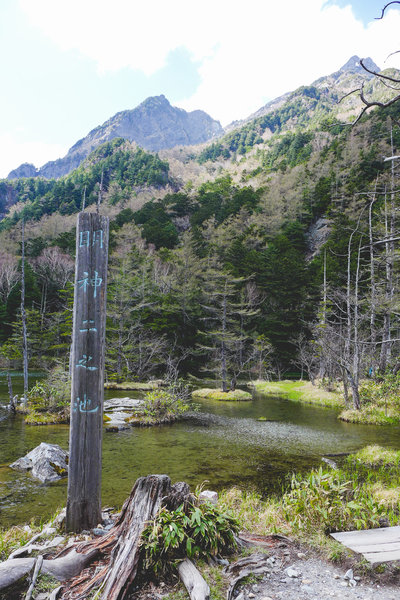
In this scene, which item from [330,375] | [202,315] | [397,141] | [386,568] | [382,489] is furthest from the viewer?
[397,141]

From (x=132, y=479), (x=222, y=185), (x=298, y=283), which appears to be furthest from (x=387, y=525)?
(x=222, y=185)

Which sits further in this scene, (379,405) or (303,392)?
(303,392)

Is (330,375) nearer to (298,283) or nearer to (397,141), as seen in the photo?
(298,283)

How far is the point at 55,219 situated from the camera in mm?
46531

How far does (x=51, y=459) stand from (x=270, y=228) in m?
40.8

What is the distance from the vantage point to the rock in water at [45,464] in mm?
6635

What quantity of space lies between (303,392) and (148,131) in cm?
15346

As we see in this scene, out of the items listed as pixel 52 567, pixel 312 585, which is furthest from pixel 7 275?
pixel 312 585

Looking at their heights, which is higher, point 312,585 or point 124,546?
point 124,546

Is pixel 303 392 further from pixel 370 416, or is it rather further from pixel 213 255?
pixel 213 255

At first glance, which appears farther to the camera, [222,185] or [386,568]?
[222,185]

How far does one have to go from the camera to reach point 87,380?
127 inches

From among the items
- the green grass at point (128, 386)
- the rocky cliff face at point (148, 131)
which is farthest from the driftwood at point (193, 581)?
the rocky cliff face at point (148, 131)

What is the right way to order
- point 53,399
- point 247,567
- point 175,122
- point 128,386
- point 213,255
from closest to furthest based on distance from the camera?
point 247,567
point 53,399
point 128,386
point 213,255
point 175,122
